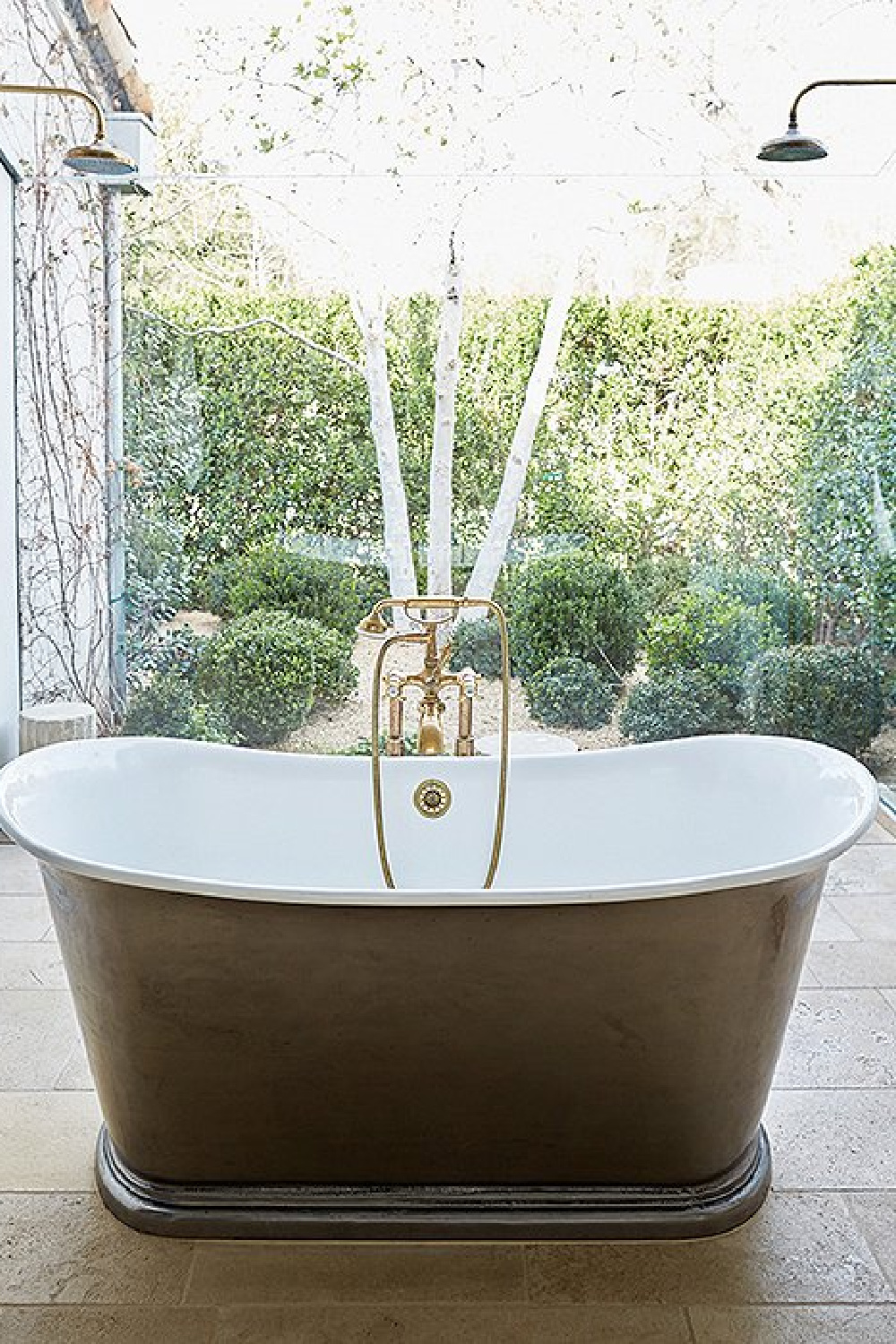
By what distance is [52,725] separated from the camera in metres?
4.61

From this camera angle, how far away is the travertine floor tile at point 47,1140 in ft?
8.06

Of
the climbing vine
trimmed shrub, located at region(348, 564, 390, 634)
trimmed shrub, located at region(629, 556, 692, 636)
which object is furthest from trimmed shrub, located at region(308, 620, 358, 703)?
trimmed shrub, located at region(629, 556, 692, 636)

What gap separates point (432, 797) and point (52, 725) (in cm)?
204

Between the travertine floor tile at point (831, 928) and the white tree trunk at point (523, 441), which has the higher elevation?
the white tree trunk at point (523, 441)

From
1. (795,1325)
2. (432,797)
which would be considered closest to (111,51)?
(432,797)

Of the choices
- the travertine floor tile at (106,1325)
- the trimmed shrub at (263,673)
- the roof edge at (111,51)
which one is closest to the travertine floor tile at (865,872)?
the trimmed shrub at (263,673)

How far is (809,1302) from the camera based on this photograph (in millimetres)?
2109

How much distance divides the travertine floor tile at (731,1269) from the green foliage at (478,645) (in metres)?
3.13

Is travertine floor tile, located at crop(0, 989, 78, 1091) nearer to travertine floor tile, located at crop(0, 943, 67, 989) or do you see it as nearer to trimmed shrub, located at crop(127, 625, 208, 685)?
travertine floor tile, located at crop(0, 943, 67, 989)

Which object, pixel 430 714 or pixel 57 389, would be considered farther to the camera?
pixel 57 389

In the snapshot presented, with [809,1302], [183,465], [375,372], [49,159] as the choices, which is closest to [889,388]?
[375,372]

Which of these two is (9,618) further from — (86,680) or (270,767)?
(270,767)

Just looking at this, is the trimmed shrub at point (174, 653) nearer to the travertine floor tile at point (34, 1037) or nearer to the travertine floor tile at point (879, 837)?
the travertine floor tile at point (34, 1037)

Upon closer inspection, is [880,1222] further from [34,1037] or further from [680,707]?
[680,707]
